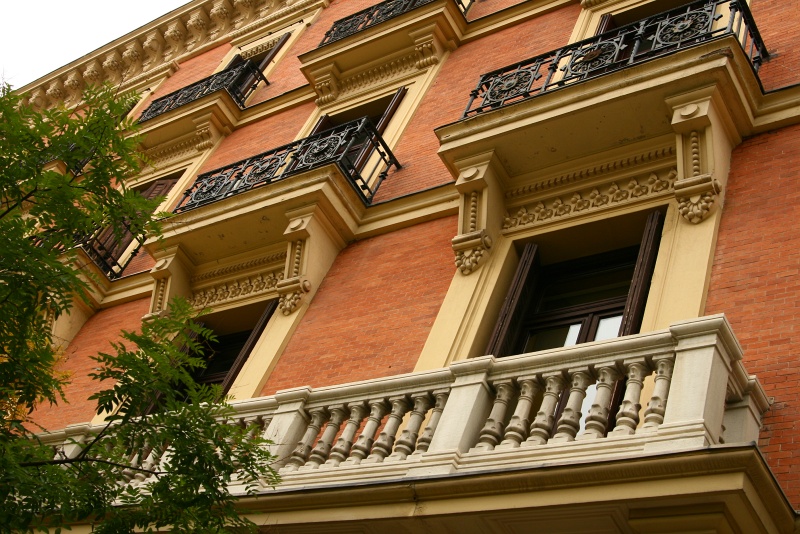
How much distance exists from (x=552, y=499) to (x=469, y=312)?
3.92 meters

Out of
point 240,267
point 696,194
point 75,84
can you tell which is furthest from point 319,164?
point 75,84

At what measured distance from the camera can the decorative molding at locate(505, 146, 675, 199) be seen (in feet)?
32.5

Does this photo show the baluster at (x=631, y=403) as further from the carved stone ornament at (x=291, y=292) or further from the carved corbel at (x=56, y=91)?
the carved corbel at (x=56, y=91)

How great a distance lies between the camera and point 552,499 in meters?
5.90

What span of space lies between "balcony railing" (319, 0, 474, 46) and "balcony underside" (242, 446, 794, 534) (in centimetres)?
1083

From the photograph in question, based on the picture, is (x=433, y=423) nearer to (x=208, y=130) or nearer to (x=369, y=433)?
(x=369, y=433)

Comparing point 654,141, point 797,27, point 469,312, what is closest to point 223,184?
point 469,312

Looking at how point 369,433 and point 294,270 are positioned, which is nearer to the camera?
point 369,433

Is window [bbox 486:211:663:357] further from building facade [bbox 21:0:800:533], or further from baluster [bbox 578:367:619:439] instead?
baluster [bbox 578:367:619:439]

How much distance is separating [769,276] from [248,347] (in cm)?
618

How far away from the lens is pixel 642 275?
8.77m

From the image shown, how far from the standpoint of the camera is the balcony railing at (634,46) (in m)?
10.2

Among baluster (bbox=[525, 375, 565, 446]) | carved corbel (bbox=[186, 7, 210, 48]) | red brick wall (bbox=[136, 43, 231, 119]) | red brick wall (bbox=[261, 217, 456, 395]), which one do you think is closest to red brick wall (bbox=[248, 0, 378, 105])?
red brick wall (bbox=[136, 43, 231, 119])

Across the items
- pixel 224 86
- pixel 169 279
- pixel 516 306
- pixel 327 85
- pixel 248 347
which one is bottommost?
pixel 248 347
